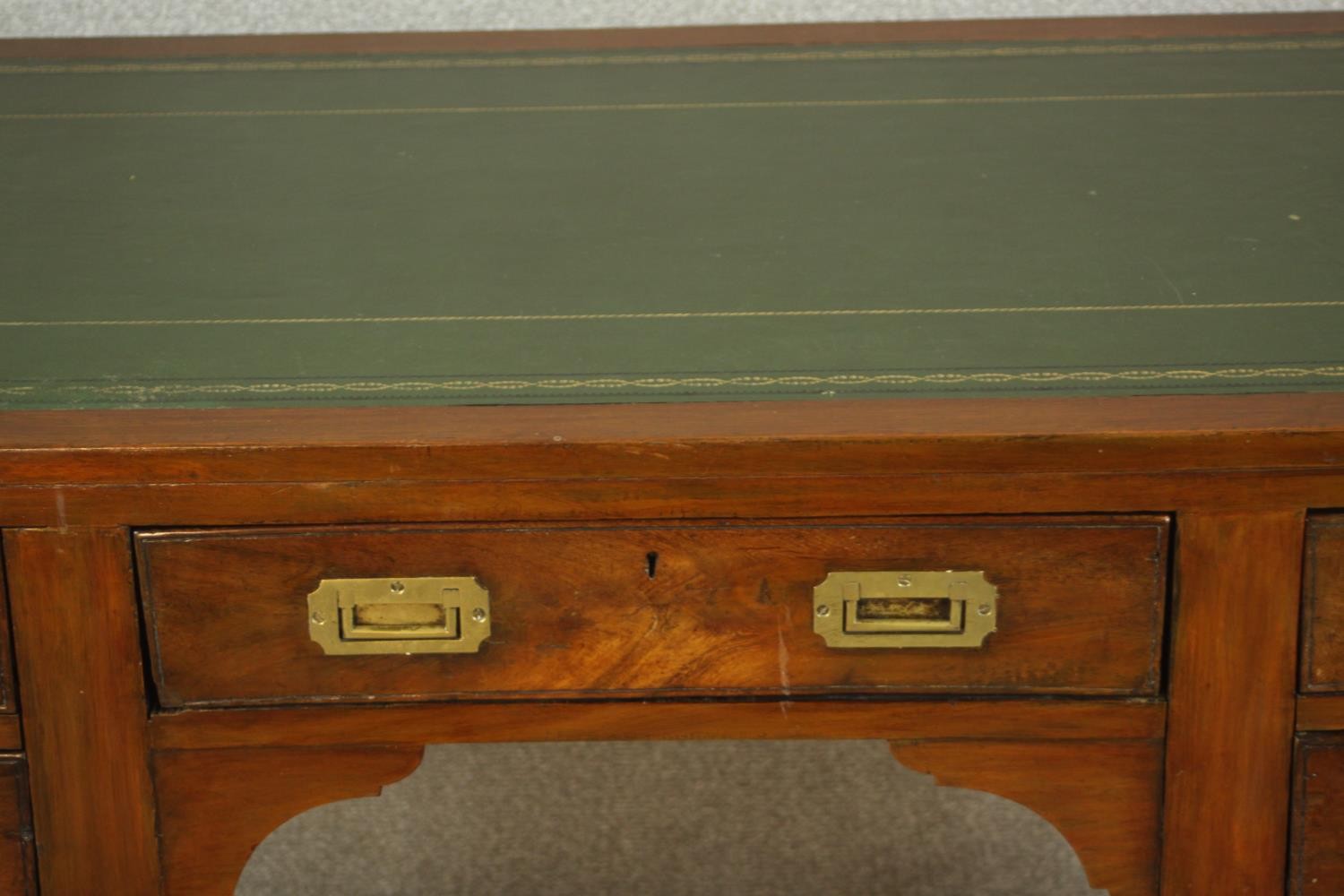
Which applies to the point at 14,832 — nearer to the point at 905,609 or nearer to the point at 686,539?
the point at 686,539

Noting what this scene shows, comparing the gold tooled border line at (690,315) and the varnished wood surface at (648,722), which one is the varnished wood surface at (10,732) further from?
the gold tooled border line at (690,315)

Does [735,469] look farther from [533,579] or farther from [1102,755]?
[1102,755]

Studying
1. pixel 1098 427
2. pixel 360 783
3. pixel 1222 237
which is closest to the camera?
pixel 1098 427

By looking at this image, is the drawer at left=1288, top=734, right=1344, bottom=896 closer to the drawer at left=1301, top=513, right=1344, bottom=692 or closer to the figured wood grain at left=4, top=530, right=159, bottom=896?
the drawer at left=1301, top=513, right=1344, bottom=692

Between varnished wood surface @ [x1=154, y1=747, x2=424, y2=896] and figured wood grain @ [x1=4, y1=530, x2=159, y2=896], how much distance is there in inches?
0.6

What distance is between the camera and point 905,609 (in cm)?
108

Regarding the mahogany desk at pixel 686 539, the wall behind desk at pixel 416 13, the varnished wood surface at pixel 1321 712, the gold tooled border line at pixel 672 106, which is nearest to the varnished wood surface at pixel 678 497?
the mahogany desk at pixel 686 539

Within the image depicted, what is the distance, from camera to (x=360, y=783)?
112cm

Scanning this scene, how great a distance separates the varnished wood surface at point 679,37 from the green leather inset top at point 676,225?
3 cm

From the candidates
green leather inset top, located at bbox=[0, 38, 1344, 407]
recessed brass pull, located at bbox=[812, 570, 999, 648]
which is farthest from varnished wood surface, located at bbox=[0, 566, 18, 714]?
recessed brass pull, located at bbox=[812, 570, 999, 648]

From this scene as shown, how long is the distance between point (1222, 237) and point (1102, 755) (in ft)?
1.34

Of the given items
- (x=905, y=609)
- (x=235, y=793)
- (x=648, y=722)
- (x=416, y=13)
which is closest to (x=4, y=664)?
(x=235, y=793)

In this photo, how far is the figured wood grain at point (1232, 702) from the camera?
1.04 m

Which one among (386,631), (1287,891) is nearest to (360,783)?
(386,631)
